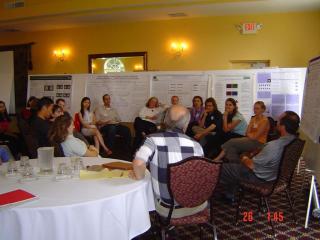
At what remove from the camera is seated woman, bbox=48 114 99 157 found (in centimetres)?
304

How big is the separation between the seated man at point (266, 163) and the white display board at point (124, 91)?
3.75 m

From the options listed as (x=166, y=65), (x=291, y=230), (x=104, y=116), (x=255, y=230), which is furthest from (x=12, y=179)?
(x=166, y=65)

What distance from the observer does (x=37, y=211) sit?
1.70m

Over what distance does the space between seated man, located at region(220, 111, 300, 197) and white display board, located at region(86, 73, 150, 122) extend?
3749mm

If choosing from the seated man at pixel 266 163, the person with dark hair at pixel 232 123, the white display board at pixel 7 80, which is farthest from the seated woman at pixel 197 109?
the white display board at pixel 7 80

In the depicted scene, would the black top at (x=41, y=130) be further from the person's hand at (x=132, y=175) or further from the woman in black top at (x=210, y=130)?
the woman in black top at (x=210, y=130)

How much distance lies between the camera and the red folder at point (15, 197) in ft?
5.76

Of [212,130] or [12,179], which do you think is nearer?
[12,179]

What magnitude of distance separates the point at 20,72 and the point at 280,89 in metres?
6.24

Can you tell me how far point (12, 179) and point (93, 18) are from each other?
6.06 metres

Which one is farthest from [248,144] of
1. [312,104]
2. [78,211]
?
[78,211]

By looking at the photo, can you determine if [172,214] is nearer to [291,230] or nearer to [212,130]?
[291,230]

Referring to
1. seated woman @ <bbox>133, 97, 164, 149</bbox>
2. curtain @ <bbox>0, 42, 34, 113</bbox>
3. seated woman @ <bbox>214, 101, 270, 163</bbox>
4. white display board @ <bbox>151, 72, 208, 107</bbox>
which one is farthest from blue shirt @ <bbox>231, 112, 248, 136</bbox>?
curtain @ <bbox>0, 42, 34, 113</bbox>

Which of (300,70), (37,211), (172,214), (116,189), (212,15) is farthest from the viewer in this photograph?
(212,15)
